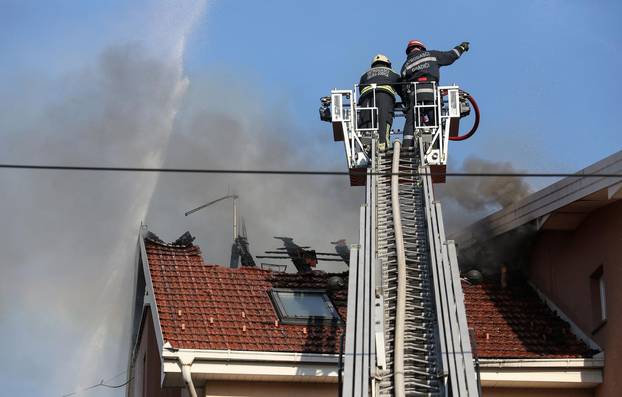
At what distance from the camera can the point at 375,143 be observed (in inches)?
774

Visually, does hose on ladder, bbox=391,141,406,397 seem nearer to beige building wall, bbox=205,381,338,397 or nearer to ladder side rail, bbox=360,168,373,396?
ladder side rail, bbox=360,168,373,396

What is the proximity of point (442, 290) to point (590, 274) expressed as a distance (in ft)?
14.6

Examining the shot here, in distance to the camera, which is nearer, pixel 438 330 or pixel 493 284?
pixel 438 330

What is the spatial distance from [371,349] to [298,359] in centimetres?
311

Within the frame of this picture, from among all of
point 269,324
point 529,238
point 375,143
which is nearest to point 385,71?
point 375,143

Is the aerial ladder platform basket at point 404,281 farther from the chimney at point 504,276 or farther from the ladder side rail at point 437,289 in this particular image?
the chimney at point 504,276

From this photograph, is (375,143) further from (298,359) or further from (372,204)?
(298,359)

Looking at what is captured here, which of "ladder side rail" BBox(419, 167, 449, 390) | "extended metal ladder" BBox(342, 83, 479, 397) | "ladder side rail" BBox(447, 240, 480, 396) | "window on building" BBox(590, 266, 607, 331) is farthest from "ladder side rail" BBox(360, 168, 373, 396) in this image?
"window on building" BBox(590, 266, 607, 331)

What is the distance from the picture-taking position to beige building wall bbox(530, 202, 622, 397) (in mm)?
18547

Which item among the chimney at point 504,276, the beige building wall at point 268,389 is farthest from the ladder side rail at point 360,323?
the chimney at point 504,276

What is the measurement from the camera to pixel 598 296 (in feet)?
63.8

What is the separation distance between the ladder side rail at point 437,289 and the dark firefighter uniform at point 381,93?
233 cm

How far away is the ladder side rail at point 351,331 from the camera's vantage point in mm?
14703

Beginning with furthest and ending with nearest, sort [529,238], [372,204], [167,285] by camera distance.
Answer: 1. [529,238]
2. [167,285]
3. [372,204]
